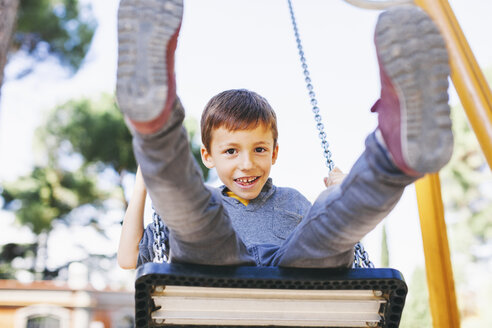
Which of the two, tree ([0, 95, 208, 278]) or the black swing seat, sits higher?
tree ([0, 95, 208, 278])

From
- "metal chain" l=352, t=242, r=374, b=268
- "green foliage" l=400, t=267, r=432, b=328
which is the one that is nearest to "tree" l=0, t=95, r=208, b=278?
"green foliage" l=400, t=267, r=432, b=328

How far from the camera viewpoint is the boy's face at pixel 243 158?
1.38 m

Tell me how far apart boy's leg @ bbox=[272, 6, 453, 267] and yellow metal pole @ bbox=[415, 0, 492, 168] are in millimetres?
790

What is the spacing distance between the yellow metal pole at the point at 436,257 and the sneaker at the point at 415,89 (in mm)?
1101

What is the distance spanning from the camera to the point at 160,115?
761 millimetres

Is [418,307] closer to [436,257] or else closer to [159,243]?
[436,257]

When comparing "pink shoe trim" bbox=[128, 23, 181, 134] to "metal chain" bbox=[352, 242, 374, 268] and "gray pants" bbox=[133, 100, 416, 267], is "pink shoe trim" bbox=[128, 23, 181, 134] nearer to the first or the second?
"gray pants" bbox=[133, 100, 416, 267]

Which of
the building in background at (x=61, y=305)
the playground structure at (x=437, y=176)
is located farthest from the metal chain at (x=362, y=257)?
the building in background at (x=61, y=305)

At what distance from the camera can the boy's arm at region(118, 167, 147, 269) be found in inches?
51.2

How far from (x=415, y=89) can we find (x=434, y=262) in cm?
116

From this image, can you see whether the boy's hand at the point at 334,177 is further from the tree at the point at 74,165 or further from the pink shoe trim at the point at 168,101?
the tree at the point at 74,165

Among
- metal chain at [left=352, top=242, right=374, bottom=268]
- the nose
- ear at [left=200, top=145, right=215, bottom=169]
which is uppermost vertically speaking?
ear at [left=200, top=145, right=215, bottom=169]

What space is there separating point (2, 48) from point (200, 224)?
2149 millimetres

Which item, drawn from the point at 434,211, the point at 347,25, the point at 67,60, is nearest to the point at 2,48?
the point at 434,211
